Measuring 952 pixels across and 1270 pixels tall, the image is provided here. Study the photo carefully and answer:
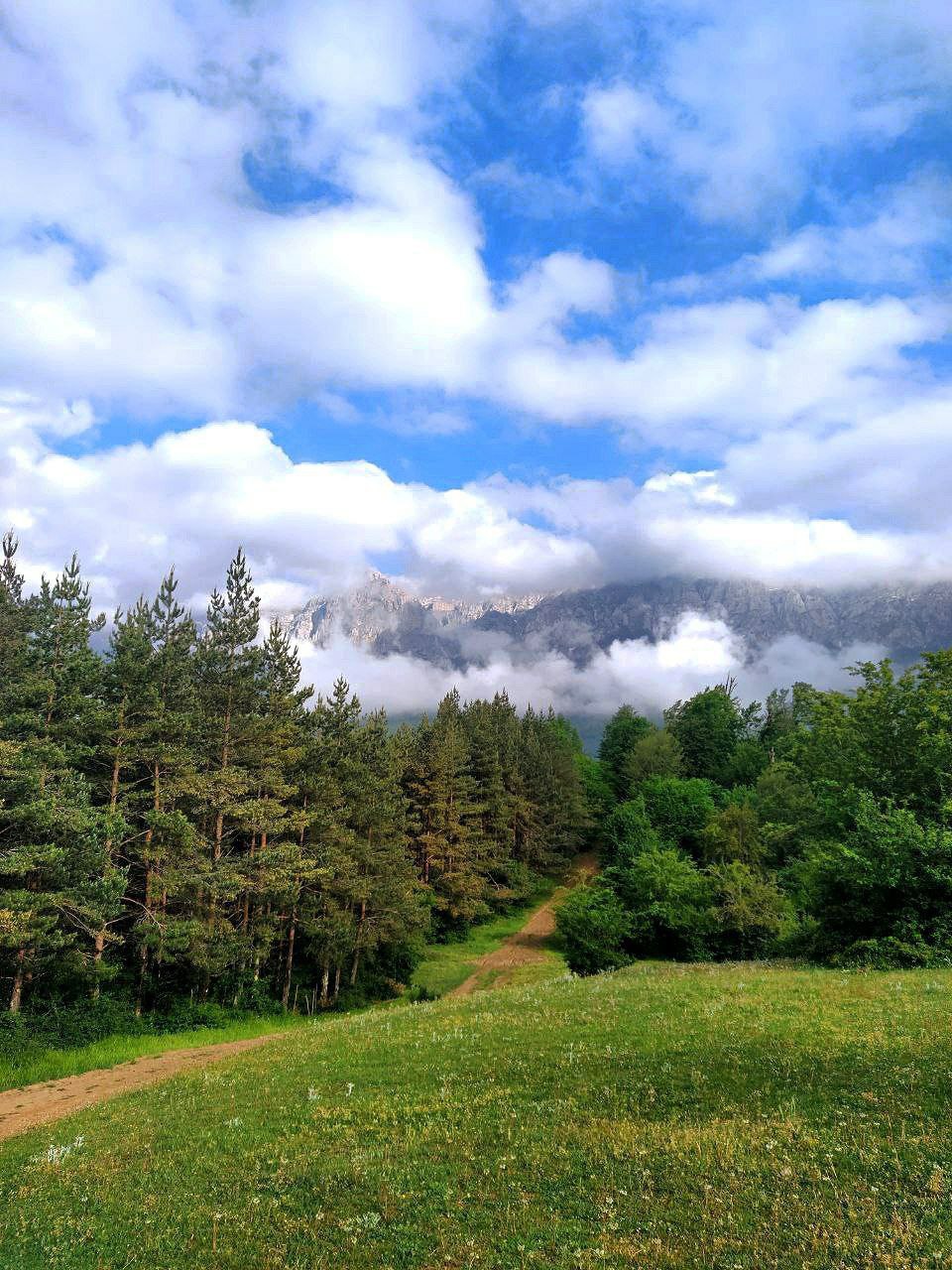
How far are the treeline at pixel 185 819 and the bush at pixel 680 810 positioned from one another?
123 ft

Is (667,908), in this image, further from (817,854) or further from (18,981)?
(18,981)

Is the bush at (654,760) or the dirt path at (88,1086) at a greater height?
the bush at (654,760)

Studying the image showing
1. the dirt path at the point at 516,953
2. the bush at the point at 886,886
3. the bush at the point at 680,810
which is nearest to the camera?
the bush at the point at 886,886

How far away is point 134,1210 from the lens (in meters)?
11.6

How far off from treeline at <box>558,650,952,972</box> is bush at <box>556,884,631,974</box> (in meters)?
0.10

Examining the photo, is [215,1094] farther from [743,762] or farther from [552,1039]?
[743,762]

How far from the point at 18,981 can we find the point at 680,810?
250 feet

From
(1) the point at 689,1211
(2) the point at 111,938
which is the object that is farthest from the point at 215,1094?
(2) the point at 111,938

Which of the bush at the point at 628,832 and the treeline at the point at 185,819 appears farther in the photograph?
the bush at the point at 628,832

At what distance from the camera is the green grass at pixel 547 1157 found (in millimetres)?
8781

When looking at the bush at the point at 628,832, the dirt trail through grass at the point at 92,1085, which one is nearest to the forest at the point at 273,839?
the dirt trail through grass at the point at 92,1085

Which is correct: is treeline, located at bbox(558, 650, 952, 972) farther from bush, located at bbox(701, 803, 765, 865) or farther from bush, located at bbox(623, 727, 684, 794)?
bush, located at bbox(623, 727, 684, 794)

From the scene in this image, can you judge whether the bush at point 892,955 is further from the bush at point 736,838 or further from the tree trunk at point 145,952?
the bush at point 736,838

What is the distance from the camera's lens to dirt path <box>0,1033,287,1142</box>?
22.0 m
